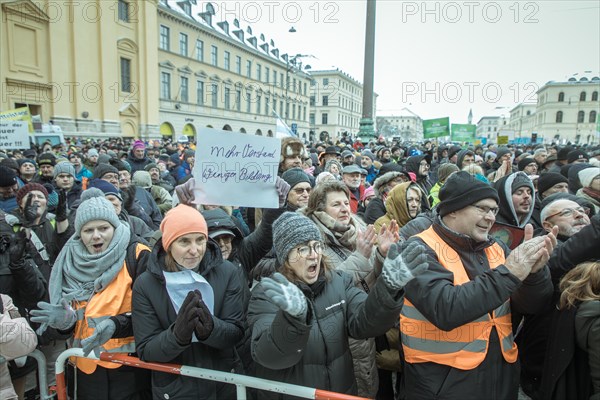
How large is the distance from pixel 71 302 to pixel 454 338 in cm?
233

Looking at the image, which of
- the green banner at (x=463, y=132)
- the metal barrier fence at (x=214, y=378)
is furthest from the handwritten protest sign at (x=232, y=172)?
the green banner at (x=463, y=132)

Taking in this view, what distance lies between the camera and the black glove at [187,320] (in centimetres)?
197

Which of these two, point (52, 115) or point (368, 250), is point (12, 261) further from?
point (52, 115)

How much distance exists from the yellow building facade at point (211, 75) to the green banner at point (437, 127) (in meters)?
15.2

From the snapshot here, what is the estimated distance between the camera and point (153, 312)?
2.24 m

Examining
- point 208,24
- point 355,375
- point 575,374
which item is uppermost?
point 208,24

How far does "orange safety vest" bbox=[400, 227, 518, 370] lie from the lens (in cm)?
196

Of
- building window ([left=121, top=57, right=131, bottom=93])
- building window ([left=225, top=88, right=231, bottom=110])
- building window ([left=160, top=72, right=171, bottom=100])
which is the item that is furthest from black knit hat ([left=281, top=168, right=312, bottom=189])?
building window ([left=225, top=88, right=231, bottom=110])

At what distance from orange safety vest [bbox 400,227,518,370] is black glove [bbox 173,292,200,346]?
1113 millimetres

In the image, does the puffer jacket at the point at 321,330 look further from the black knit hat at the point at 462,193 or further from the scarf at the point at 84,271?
the scarf at the point at 84,271

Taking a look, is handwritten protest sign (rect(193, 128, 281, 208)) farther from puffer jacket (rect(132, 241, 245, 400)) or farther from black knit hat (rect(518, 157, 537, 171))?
black knit hat (rect(518, 157, 537, 171))

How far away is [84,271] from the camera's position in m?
2.53

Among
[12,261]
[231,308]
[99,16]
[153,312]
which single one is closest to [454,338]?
[231,308]

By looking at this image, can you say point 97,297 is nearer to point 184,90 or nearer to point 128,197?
point 128,197
